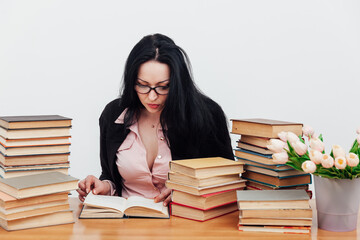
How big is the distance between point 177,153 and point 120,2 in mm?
1765

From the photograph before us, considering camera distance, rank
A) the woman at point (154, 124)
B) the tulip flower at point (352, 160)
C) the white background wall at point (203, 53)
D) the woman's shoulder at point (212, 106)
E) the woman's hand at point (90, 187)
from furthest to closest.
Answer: the white background wall at point (203, 53), the woman's shoulder at point (212, 106), the woman at point (154, 124), the woman's hand at point (90, 187), the tulip flower at point (352, 160)

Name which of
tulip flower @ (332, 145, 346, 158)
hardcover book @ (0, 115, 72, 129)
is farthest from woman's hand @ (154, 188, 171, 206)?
tulip flower @ (332, 145, 346, 158)

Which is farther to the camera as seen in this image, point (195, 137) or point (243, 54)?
→ point (243, 54)

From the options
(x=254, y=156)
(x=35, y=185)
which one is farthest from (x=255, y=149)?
(x=35, y=185)

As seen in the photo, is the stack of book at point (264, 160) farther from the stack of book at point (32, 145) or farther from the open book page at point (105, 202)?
the stack of book at point (32, 145)

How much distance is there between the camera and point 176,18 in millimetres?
3441

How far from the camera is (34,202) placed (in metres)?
1.48

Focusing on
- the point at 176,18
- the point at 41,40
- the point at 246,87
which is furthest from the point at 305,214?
the point at 41,40

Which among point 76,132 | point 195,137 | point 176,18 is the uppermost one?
point 176,18

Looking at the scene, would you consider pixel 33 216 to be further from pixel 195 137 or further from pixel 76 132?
pixel 76 132

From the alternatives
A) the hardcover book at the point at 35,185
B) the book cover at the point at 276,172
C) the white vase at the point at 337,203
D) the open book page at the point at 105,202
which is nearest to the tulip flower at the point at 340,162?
the white vase at the point at 337,203

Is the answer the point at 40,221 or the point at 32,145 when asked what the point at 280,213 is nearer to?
the point at 40,221

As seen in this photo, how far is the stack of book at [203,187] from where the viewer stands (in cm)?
157

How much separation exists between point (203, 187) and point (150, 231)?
0.82 ft
